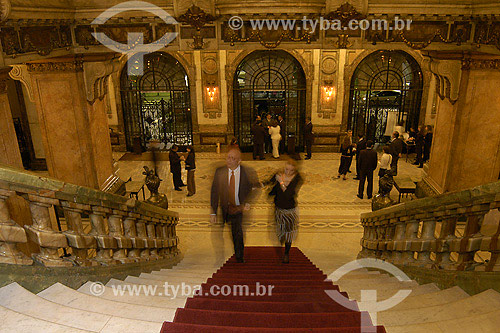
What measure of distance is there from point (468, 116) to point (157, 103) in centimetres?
997

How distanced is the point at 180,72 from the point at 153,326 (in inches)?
492

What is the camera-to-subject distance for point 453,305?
8.91ft

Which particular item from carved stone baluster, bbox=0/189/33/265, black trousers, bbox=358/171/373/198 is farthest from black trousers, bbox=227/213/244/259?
black trousers, bbox=358/171/373/198

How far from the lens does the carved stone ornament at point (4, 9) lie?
5.63 metres

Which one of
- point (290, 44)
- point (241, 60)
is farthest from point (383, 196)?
point (241, 60)

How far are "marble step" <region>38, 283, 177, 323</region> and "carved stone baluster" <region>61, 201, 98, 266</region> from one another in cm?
36

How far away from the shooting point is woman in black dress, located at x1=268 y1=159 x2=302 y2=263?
5.16m

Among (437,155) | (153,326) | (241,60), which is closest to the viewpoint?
(153,326)

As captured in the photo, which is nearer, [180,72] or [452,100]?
[452,100]

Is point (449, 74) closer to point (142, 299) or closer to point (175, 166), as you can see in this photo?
point (175, 166)

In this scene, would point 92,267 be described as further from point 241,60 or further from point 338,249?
point 241,60

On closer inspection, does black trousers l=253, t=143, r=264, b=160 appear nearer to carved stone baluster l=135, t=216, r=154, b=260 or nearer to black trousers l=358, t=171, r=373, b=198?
black trousers l=358, t=171, r=373, b=198

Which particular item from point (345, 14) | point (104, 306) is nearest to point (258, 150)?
point (345, 14)

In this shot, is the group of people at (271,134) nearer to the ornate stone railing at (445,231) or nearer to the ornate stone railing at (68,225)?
the ornate stone railing at (445,231)
